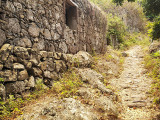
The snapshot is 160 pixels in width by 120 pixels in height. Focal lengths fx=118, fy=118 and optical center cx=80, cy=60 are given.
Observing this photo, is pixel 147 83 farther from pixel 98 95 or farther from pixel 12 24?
pixel 12 24

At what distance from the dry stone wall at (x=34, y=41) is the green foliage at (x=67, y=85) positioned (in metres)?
0.32

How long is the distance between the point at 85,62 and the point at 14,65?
343 cm

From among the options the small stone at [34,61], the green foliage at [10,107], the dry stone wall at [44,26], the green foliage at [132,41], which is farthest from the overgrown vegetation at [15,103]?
the green foliage at [132,41]

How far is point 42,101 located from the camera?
11.1ft

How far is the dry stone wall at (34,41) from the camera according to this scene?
10.7 feet

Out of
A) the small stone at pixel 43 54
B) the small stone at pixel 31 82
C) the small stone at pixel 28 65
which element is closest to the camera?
the small stone at pixel 31 82

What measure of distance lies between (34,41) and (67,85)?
1.92 meters

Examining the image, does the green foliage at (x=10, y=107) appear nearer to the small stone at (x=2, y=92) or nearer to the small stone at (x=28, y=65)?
the small stone at (x=2, y=92)

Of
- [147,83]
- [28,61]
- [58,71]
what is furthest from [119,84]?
[28,61]

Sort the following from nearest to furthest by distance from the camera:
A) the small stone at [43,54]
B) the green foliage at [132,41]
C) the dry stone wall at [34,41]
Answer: the dry stone wall at [34,41], the small stone at [43,54], the green foliage at [132,41]

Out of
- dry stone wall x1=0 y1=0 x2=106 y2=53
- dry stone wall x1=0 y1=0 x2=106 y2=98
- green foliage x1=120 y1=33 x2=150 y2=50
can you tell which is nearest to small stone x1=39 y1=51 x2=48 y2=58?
dry stone wall x1=0 y1=0 x2=106 y2=98

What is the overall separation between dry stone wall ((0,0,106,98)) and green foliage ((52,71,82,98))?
1.06ft

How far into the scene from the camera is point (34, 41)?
4125 mm

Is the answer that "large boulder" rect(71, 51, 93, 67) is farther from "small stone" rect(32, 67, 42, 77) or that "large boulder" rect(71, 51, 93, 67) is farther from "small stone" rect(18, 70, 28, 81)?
"small stone" rect(18, 70, 28, 81)
